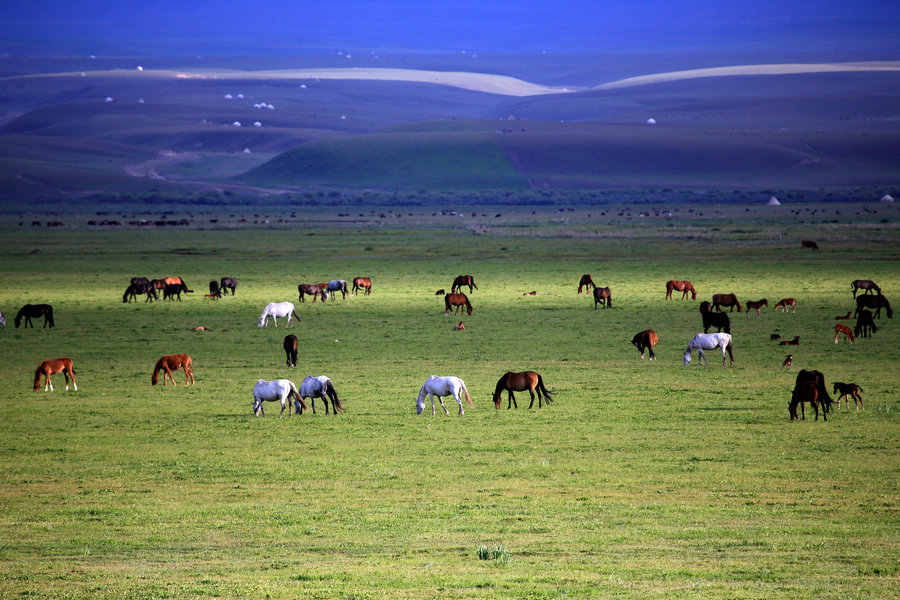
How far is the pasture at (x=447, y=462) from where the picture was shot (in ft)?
34.3

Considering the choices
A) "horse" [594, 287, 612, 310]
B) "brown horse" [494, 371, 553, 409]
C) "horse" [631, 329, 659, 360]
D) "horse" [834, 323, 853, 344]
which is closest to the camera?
"brown horse" [494, 371, 553, 409]

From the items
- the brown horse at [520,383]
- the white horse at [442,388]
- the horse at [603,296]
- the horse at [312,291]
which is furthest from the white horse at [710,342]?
the horse at [312,291]

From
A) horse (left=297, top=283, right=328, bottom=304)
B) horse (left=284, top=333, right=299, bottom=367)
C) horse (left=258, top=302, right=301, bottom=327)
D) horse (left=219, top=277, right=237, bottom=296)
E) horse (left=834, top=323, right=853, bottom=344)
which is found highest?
horse (left=219, top=277, right=237, bottom=296)

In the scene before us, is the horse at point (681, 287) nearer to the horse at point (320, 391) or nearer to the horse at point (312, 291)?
the horse at point (312, 291)

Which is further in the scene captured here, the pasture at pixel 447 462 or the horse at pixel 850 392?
the horse at pixel 850 392

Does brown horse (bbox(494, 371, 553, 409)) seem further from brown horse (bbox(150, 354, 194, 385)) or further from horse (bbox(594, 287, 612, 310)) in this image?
horse (bbox(594, 287, 612, 310))

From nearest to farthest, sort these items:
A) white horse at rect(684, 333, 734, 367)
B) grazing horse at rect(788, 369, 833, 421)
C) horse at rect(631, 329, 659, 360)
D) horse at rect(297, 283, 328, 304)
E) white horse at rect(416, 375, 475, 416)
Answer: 1. grazing horse at rect(788, 369, 833, 421)
2. white horse at rect(416, 375, 475, 416)
3. white horse at rect(684, 333, 734, 367)
4. horse at rect(631, 329, 659, 360)
5. horse at rect(297, 283, 328, 304)

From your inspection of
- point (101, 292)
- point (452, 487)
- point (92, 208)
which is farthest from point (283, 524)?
point (92, 208)

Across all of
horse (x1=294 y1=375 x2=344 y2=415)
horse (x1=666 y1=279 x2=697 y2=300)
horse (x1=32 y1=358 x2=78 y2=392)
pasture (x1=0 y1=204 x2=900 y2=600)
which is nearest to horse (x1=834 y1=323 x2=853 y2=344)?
pasture (x1=0 y1=204 x2=900 y2=600)

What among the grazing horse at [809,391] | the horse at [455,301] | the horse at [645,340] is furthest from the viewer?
the horse at [455,301]

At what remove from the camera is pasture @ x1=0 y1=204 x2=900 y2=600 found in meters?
10.5

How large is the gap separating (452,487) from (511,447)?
2.53 metres

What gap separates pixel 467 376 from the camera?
23.3 meters

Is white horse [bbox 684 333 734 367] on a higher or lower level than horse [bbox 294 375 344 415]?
higher
